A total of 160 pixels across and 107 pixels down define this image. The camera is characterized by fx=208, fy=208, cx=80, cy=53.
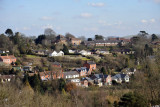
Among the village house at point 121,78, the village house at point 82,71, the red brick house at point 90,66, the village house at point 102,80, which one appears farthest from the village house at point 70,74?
the village house at point 121,78

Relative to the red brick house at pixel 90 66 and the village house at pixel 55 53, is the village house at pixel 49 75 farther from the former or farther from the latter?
the village house at pixel 55 53

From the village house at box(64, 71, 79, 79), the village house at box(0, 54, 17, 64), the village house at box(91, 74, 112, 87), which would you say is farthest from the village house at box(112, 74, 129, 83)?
the village house at box(0, 54, 17, 64)

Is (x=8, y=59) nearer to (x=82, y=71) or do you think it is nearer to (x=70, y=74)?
(x=70, y=74)

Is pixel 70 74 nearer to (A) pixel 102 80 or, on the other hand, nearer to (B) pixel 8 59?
(A) pixel 102 80

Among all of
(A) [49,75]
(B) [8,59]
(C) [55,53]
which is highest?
(C) [55,53]

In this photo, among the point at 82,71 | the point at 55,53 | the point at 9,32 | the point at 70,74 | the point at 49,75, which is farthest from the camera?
the point at 9,32

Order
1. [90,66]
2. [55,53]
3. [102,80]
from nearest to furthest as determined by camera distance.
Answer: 1. [102,80]
2. [90,66]
3. [55,53]

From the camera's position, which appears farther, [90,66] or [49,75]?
[90,66]

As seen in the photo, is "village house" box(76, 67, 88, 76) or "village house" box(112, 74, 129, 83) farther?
"village house" box(76, 67, 88, 76)

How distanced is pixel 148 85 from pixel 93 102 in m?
4.88

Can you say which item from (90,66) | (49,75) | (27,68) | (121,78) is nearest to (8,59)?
(27,68)

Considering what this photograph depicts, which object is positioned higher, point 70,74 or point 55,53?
point 55,53

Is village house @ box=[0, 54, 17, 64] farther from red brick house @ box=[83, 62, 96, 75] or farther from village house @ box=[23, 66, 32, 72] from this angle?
red brick house @ box=[83, 62, 96, 75]

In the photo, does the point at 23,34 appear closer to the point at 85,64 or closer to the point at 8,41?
the point at 8,41
